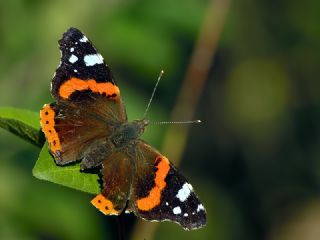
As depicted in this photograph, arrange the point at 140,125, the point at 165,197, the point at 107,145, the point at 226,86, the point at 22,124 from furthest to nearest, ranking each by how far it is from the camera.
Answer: the point at 226,86 < the point at 140,125 < the point at 107,145 < the point at 165,197 < the point at 22,124

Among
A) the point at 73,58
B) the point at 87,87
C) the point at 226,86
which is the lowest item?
the point at 226,86

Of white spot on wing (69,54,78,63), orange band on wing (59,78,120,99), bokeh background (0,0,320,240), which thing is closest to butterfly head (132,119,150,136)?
orange band on wing (59,78,120,99)

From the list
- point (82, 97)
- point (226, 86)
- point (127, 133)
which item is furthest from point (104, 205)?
point (226, 86)

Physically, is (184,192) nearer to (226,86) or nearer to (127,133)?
(127,133)

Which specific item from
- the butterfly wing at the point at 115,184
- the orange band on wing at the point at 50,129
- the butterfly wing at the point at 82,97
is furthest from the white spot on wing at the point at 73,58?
the butterfly wing at the point at 115,184

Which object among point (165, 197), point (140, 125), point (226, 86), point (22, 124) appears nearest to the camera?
point (22, 124)

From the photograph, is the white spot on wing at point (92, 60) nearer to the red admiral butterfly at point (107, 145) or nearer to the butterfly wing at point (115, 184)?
the red admiral butterfly at point (107, 145)
